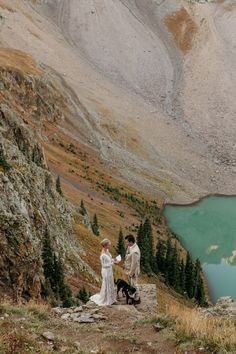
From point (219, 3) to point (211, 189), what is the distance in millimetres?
98107

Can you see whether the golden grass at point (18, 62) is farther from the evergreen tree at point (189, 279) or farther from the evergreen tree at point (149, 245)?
the evergreen tree at point (189, 279)

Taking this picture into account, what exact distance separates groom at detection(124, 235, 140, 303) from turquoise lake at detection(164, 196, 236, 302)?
48.7 metres

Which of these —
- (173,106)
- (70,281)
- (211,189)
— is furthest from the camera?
(173,106)

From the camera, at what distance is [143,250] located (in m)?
65.5

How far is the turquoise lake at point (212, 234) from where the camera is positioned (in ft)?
247

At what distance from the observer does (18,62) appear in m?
103

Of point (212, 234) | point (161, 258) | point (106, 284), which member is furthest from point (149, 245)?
point (106, 284)

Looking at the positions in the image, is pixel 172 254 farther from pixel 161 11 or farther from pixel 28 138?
pixel 161 11

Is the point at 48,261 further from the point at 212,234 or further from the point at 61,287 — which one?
the point at 212,234

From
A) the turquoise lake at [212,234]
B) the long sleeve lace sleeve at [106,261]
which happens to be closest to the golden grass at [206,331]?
the long sleeve lace sleeve at [106,261]

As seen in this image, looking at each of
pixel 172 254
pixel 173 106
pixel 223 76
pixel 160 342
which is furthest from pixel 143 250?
pixel 223 76

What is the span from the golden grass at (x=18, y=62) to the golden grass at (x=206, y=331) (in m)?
84.6

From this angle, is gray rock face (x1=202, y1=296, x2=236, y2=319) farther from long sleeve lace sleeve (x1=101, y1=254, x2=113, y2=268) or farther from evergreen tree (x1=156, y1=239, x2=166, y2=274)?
evergreen tree (x1=156, y1=239, x2=166, y2=274)

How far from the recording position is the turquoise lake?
247 ft
